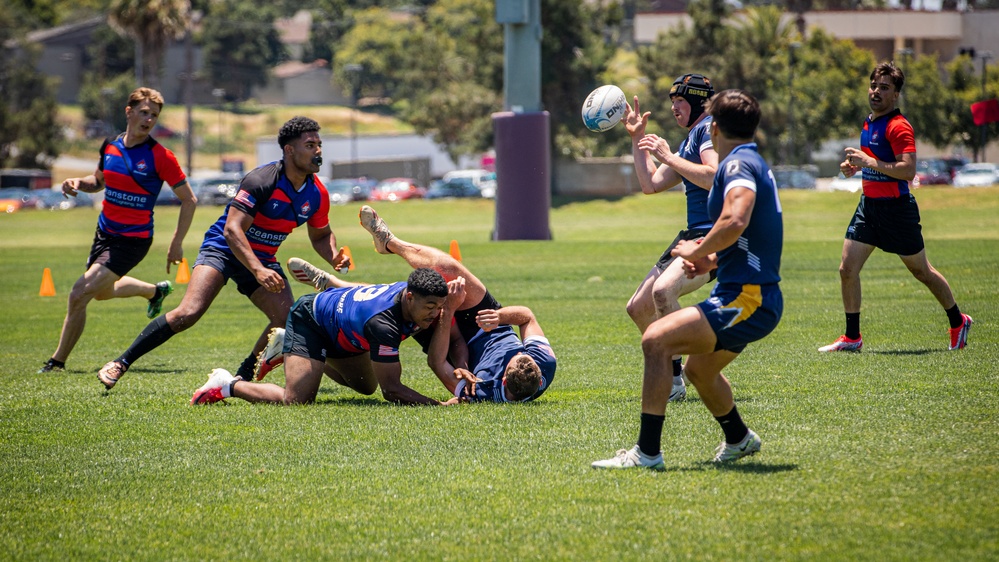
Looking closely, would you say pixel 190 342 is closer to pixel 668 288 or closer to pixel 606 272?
pixel 668 288

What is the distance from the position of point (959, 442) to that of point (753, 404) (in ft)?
5.30

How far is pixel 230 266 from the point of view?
348 inches

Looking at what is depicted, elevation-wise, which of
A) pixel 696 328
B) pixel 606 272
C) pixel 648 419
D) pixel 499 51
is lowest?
pixel 606 272

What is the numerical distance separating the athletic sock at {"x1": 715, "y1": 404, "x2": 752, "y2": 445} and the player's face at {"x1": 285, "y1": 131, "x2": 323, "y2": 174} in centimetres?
400

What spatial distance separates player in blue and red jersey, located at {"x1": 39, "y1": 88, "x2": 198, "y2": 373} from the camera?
991 cm

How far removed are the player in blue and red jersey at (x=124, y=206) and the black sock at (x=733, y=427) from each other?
18.2 ft

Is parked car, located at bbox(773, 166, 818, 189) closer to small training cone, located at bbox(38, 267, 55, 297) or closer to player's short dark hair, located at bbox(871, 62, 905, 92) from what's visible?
small training cone, located at bbox(38, 267, 55, 297)

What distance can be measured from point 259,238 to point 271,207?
28cm

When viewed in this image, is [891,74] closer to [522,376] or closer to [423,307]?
[522,376]

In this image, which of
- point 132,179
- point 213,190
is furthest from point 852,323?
point 213,190

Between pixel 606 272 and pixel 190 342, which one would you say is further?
pixel 606 272

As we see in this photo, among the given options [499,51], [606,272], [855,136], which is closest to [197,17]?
[499,51]

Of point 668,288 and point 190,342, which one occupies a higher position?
point 668,288

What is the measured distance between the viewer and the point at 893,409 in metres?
7.27
